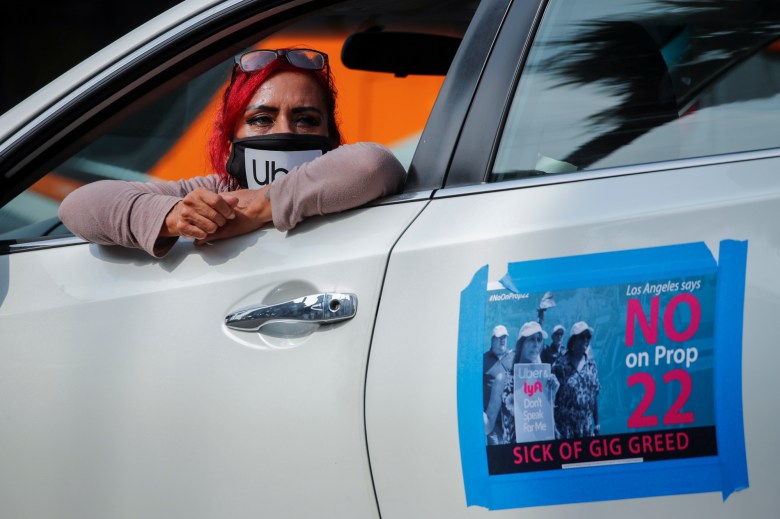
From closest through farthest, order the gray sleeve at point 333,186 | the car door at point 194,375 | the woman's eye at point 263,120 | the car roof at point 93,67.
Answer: the car door at point 194,375
the gray sleeve at point 333,186
the car roof at point 93,67
the woman's eye at point 263,120

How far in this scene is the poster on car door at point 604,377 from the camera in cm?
133

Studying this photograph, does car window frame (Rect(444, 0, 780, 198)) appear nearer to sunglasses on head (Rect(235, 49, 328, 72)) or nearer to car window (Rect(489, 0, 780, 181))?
car window (Rect(489, 0, 780, 181))

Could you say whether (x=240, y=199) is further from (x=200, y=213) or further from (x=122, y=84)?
(x=122, y=84)

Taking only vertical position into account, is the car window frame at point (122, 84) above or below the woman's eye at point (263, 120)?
above

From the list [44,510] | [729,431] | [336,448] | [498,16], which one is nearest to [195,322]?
[336,448]

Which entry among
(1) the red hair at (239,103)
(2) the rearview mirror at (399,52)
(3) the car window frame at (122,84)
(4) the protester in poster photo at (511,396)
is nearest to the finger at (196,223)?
(3) the car window frame at (122,84)

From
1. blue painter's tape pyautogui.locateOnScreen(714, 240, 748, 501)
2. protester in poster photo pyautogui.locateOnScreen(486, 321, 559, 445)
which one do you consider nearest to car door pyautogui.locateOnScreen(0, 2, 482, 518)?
protester in poster photo pyautogui.locateOnScreen(486, 321, 559, 445)

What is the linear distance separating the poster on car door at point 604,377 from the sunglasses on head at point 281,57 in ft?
3.01

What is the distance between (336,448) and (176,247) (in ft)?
1.55

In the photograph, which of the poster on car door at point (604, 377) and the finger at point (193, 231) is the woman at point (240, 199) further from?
the poster on car door at point (604, 377)

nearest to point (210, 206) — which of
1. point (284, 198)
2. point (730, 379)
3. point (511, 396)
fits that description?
point (284, 198)

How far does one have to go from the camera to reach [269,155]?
6.16ft

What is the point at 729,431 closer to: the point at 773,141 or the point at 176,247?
the point at 773,141

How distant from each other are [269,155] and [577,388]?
800 mm
